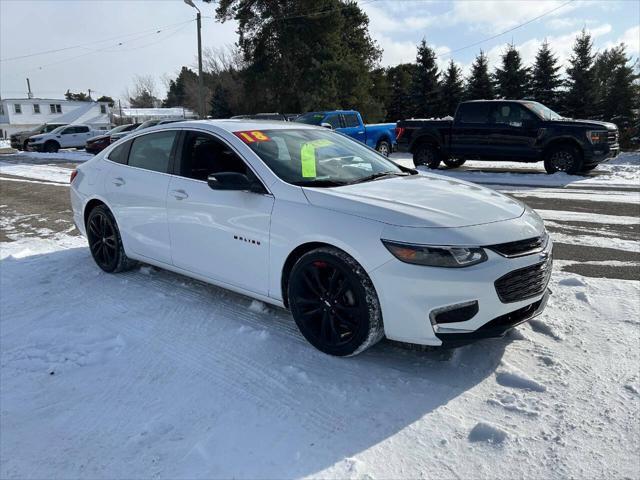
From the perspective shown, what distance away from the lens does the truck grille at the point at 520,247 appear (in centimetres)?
308

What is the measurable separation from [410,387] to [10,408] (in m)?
2.37

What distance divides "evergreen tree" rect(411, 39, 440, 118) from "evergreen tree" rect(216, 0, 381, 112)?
11.8 ft

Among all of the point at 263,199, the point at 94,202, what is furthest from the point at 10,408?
the point at 94,202

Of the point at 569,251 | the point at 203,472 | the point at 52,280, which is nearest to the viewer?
the point at 203,472

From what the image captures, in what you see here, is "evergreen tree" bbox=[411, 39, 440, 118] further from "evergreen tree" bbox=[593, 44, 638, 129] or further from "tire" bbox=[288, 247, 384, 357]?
"tire" bbox=[288, 247, 384, 357]

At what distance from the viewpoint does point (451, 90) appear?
36.0m

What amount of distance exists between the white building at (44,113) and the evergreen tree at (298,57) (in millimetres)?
35187

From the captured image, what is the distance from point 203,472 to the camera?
2.36 metres

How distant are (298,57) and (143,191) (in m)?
34.5

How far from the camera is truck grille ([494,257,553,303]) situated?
10.0 feet

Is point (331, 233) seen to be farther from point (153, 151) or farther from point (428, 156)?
point (428, 156)

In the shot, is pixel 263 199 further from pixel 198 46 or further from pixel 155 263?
pixel 198 46

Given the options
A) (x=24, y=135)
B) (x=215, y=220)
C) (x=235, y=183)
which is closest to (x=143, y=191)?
(x=215, y=220)

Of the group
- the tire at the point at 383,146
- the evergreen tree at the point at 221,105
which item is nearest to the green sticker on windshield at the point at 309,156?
the tire at the point at 383,146
